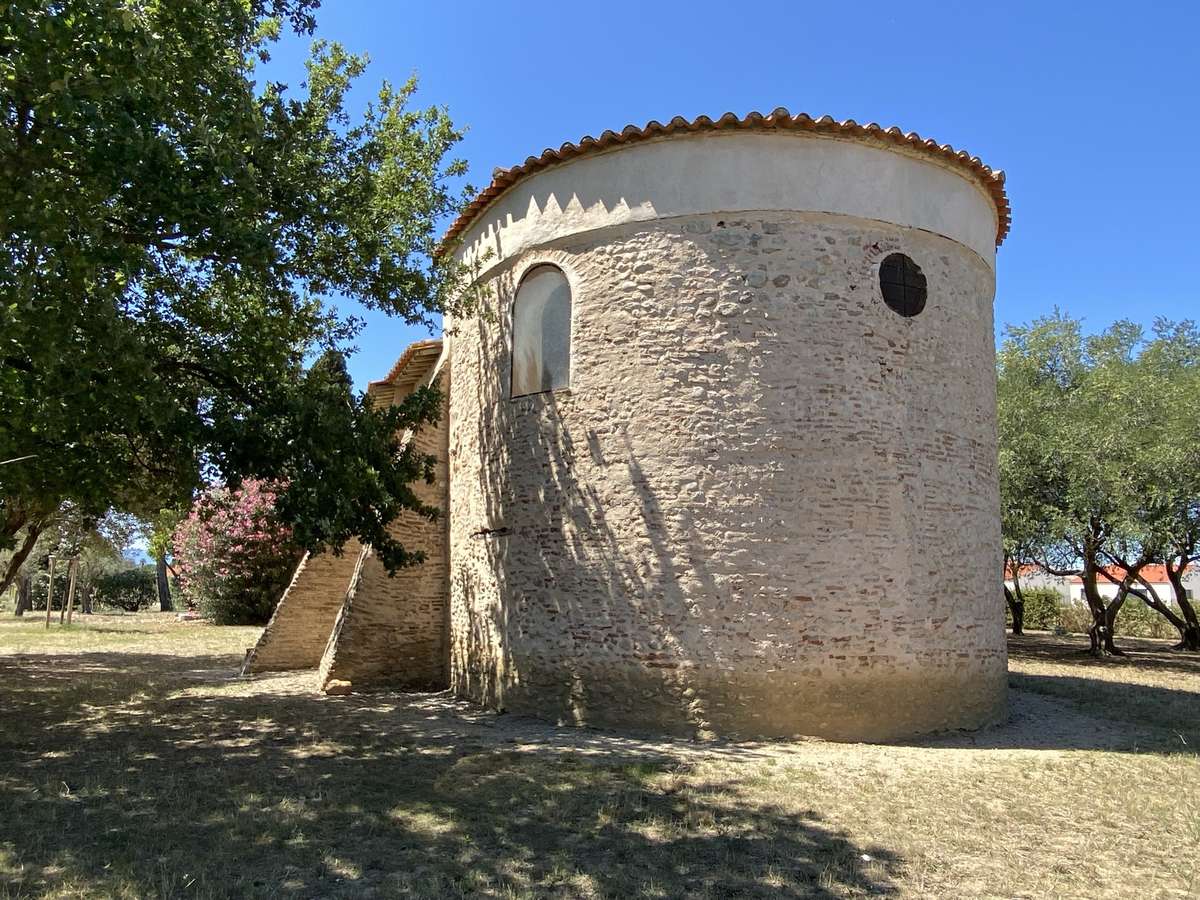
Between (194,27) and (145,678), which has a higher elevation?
(194,27)

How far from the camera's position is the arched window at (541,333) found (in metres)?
9.76

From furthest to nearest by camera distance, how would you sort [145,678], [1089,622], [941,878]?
1. [1089,622]
2. [145,678]
3. [941,878]

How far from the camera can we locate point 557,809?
6.04 metres

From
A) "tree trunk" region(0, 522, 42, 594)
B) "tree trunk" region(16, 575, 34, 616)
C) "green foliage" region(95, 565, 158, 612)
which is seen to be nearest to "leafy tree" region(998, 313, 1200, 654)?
"tree trunk" region(0, 522, 42, 594)

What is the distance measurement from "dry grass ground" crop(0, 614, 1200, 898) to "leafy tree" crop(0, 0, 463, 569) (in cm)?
238

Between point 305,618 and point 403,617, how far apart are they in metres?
3.10

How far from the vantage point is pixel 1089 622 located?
99.1 ft

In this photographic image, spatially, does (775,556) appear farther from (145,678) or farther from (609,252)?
(145,678)

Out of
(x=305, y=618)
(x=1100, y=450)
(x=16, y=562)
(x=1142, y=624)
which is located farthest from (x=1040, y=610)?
(x=16, y=562)

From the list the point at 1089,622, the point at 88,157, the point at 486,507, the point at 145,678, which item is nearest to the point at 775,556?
the point at 486,507

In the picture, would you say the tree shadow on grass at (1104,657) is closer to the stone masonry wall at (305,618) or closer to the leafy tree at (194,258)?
the stone masonry wall at (305,618)

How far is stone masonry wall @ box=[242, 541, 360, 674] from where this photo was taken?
1394 cm

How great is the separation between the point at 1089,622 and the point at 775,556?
27022 mm

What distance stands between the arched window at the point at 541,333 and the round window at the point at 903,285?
11.1ft
